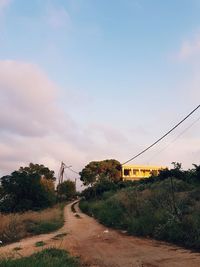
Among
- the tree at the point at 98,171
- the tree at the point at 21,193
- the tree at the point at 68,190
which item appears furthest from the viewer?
the tree at the point at 98,171

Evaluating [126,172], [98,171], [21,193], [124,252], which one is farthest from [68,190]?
[124,252]

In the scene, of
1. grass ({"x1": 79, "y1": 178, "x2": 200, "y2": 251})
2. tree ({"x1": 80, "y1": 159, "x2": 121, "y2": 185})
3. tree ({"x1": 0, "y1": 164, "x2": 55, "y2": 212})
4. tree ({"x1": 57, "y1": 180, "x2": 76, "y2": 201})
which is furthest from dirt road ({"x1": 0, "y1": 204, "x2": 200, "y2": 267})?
tree ({"x1": 80, "y1": 159, "x2": 121, "y2": 185})

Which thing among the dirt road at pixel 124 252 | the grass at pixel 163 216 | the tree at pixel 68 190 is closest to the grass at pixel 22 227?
the dirt road at pixel 124 252

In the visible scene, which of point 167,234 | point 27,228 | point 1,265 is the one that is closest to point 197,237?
point 167,234

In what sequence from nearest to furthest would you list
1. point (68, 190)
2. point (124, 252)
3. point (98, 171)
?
point (124, 252) < point (68, 190) < point (98, 171)


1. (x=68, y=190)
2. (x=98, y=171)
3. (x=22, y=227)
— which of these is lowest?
(x=22, y=227)

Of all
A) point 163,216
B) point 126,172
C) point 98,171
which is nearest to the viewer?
point 163,216

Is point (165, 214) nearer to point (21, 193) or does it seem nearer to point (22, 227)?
point (22, 227)

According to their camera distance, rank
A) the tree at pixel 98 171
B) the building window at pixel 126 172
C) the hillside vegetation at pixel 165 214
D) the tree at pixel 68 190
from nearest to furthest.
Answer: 1. the hillside vegetation at pixel 165 214
2. the tree at pixel 68 190
3. the tree at pixel 98 171
4. the building window at pixel 126 172

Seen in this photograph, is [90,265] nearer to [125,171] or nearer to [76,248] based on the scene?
[76,248]

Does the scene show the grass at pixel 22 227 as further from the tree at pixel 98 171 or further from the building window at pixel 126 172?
the building window at pixel 126 172

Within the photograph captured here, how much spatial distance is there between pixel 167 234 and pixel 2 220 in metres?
10.0

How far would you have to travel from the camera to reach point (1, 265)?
34.1 ft

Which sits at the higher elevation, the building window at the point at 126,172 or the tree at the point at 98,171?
the building window at the point at 126,172
